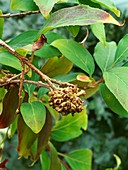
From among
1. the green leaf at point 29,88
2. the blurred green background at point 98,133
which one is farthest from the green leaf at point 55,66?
the blurred green background at point 98,133

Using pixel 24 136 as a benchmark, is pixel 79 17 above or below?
above

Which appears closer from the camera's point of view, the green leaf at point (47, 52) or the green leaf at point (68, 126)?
the green leaf at point (47, 52)

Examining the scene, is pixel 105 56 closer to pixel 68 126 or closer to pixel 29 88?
pixel 29 88

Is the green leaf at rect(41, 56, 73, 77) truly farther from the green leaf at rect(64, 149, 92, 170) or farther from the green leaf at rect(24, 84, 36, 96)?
the green leaf at rect(64, 149, 92, 170)

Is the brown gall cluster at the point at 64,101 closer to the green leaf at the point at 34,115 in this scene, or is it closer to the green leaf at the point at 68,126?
the green leaf at the point at 34,115

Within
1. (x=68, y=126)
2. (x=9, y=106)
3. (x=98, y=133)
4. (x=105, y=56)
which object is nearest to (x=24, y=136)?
(x=9, y=106)

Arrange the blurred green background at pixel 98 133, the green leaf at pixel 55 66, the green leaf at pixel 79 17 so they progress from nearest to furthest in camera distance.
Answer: the green leaf at pixel 79 17 → the green leaf at pixel 55 66 → the blurred green background at pixel 98 133

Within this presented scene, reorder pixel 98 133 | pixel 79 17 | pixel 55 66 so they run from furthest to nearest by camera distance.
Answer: pixel 98 133 < pixel 55 66 < pixel 79 17

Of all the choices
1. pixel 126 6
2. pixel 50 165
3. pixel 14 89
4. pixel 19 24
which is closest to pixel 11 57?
pixel 14 89
